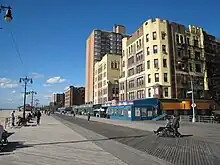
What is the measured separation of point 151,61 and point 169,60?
143 inches

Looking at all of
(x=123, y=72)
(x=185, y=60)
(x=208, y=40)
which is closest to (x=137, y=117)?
(x=185, y=60)

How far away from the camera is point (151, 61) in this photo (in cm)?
4703

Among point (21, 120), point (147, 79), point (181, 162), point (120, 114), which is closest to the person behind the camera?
point (181, 162)

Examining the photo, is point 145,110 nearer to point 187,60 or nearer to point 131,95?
point 131,95

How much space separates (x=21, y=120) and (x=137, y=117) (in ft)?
75.5

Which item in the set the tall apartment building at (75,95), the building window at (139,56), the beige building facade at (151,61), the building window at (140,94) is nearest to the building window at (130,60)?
the beige building facade at (151,61)

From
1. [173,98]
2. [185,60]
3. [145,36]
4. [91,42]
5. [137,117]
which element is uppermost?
[91,42]

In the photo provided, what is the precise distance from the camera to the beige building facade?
45375 millimetres

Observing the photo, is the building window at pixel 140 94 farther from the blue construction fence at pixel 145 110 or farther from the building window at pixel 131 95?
the blue construction fence at pixel 145 110

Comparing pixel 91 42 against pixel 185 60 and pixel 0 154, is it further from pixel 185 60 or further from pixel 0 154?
pixel 0 154

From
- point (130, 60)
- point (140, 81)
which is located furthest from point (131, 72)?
point (140, 81)

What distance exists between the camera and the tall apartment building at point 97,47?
11041 cm

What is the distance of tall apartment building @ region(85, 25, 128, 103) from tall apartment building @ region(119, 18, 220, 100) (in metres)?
54.7

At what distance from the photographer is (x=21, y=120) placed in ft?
93.2
